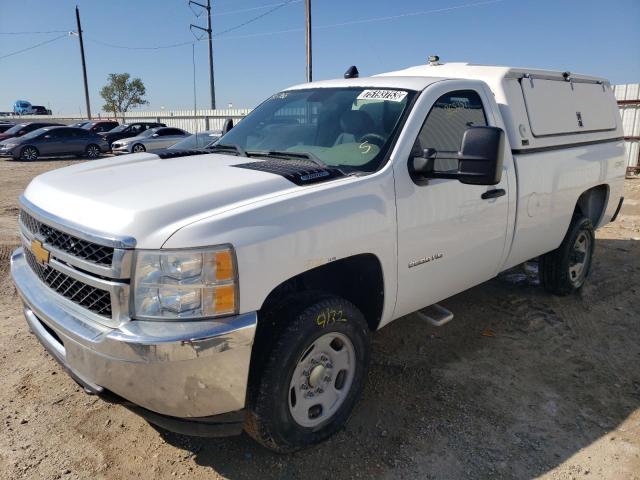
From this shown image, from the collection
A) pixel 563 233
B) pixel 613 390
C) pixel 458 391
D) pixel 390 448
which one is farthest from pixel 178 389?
pixel 563 233

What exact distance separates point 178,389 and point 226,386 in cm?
21

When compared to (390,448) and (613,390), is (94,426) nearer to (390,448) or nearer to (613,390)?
(390,448)

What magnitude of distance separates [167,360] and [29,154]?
21.9m

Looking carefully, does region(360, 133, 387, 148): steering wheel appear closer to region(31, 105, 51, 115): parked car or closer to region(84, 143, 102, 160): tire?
region(84, 143, 102, 160): tire

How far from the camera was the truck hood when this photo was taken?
7.30 ft

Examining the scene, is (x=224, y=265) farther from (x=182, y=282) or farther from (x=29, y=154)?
(x=29, y=154)

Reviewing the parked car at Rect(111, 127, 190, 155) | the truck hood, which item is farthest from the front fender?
the parked car at Rect(111, 127, 190, 155)

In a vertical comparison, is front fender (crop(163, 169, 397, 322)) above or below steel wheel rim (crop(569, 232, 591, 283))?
above

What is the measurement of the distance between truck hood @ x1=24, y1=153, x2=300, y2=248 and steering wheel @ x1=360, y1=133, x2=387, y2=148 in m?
0.74

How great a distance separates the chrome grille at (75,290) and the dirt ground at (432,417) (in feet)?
3.08

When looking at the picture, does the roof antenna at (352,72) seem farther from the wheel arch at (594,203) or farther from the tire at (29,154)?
the tire at (29,154)

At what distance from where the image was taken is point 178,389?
2.19 metres

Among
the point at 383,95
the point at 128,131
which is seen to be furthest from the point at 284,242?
the point at 128,131

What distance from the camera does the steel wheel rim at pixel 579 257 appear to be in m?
5.09
